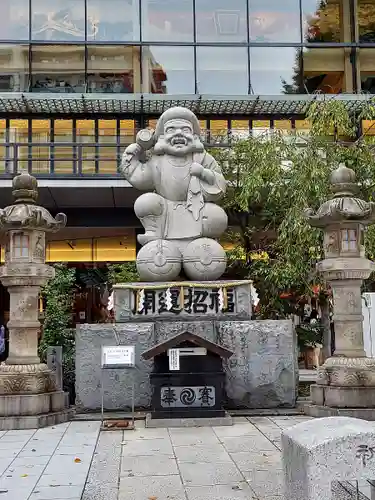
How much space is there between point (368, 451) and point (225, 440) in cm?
407

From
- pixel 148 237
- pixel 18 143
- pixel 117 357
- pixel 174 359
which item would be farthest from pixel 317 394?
pixel 18 143

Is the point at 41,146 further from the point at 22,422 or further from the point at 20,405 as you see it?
the point at 22,422

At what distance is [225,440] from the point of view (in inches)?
298

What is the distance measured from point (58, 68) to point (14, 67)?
141 cm

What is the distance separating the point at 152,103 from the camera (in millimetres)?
19938

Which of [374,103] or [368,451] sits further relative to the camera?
[374,103]

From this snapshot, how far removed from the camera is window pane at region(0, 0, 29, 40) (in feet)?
67.5

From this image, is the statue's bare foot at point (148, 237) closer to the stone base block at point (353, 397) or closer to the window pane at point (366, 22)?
the stone base block at point (353, 397)

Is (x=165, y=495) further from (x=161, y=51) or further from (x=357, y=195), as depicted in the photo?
(x=161, y=51)

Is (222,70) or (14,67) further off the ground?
(14,67)

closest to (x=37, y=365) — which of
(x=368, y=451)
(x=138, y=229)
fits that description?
(x=368, y=451)

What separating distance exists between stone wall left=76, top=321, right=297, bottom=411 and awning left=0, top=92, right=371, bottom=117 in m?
10.7

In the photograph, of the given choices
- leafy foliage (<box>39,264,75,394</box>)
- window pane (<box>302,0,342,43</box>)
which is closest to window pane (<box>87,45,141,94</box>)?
window pane (<box>302,0,342,43</box>)

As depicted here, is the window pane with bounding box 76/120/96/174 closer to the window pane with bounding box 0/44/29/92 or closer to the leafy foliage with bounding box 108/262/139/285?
the window pane with bounding box 0/44/29/92
